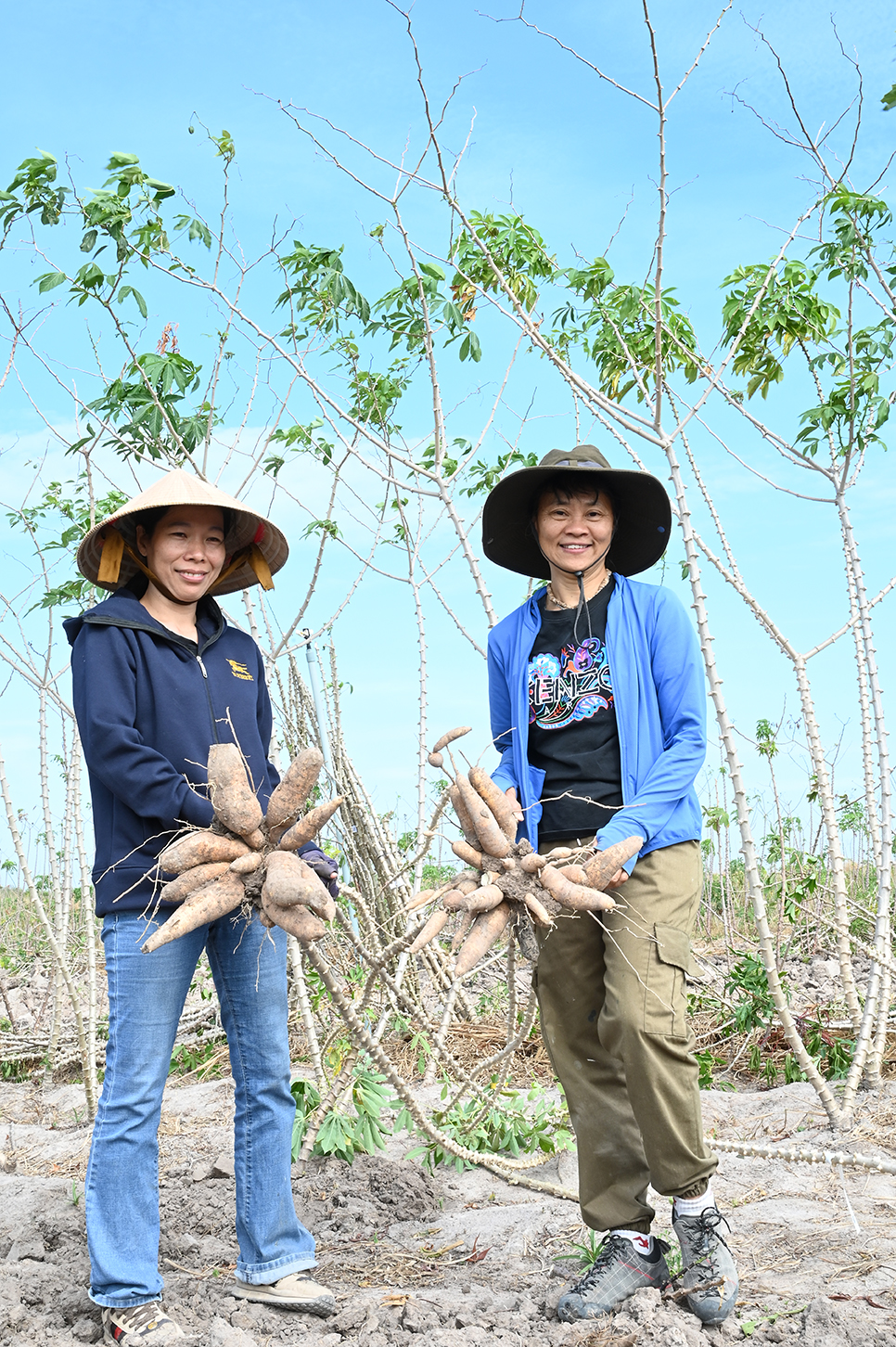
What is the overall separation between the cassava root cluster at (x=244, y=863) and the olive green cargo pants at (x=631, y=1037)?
581 mm

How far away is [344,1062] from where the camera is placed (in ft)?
10.4

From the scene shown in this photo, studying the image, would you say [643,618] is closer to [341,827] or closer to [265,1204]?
[265,1204]

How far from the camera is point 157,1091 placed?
2.20 m

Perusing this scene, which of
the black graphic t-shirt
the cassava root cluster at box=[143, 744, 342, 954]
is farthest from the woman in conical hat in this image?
the black graphic t-shirt

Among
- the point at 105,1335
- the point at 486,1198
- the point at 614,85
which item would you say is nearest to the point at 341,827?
the point at 486,1198

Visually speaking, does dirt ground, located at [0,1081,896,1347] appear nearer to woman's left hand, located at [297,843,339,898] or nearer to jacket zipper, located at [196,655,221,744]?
woman's left hand, located at [297,843,339,898]

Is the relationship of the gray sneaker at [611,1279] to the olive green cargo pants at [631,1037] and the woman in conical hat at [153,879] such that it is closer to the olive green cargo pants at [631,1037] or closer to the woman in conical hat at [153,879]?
the olive green cargo pants at [631,1037]

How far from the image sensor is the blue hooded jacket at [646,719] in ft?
7.13

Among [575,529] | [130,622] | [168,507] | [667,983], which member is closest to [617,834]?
[667,983]

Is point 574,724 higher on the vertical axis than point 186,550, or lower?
lower

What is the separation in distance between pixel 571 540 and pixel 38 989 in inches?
224

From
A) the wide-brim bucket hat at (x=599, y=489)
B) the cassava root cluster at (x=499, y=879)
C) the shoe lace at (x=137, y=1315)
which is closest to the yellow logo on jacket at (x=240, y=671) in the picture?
the cassava root cluster at (x=499, y=879)

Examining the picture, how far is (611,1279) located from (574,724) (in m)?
1.20

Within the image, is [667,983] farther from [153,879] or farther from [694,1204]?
[153,879]
